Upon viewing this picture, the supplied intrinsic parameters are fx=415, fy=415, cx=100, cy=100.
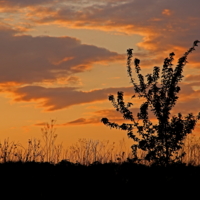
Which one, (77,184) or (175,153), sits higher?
(175,153)

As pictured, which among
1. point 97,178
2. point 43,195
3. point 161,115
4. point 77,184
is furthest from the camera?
point 161,115

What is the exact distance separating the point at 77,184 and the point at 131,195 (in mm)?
1583

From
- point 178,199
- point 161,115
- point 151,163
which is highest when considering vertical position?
point 161,115

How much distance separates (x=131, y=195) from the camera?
32.4 ft

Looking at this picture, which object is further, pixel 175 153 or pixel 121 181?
pixel 175 153

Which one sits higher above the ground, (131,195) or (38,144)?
(38,144)

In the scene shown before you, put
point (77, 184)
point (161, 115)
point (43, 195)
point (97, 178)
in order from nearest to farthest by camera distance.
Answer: point (43, 195)
point (77, 184)
point (97, 178)
point (161, 115)

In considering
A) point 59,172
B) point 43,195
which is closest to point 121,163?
point 59,172

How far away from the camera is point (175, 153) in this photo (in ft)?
46.8

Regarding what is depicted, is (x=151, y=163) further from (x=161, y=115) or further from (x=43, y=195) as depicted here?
(x=43, y=195)

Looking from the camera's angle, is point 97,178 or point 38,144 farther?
point 38,144

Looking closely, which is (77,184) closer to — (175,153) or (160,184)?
(160,184)

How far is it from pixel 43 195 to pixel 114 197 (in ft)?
5.42

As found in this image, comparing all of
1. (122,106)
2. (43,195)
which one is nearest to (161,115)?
(122,106)
